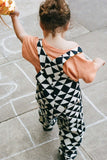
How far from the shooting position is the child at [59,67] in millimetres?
1892

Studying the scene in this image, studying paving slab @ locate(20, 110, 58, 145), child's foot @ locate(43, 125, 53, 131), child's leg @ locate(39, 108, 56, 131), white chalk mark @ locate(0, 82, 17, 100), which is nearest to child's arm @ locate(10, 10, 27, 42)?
child's leg @ locate(39, 108, 56, 131)

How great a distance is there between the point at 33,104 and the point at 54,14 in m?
1.73

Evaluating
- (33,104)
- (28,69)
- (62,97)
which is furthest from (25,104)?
(62,97)

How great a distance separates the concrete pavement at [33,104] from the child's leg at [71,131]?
0.91ft

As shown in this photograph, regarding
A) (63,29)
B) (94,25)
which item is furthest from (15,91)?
→ (94,25)

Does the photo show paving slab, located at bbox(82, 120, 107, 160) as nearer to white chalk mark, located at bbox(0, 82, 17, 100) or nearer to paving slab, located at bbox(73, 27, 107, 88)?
paving slab, located at bbox(73, 27, 107, 88)

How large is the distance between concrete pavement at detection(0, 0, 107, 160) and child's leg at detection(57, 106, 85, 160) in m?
0.28

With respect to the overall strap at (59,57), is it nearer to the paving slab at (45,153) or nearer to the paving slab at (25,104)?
the paving slab at (45,153)

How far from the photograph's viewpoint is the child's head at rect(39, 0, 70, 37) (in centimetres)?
184

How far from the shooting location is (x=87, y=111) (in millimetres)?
3164

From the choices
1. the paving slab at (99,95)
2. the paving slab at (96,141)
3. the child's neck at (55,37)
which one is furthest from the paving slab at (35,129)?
the child's neck at (55,37)

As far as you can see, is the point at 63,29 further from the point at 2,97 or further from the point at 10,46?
the point at 10,46

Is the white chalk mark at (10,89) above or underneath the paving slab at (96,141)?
above

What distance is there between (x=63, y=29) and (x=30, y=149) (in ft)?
4.86
